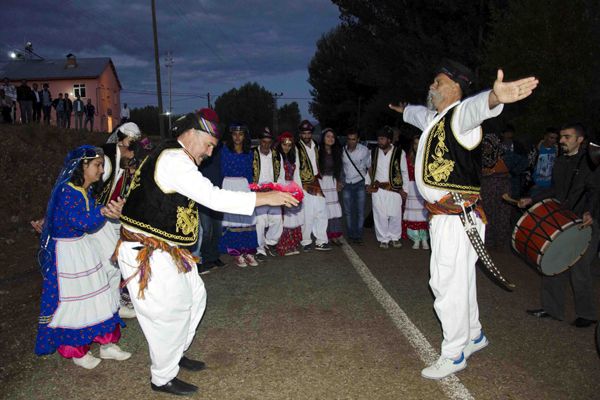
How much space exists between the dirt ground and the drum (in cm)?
71

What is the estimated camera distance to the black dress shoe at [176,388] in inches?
141

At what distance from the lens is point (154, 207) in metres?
3.41

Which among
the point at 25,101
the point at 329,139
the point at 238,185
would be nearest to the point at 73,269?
the point at 238,185

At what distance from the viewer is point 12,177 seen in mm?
13531

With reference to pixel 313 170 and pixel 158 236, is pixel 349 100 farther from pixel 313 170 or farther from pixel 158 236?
pixel 158 236

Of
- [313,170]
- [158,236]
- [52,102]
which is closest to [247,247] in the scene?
[313,170]

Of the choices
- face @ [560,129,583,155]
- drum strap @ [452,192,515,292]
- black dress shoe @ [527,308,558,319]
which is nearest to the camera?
drum strap @ [452,192,515,292]

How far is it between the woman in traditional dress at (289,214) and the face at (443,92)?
14.3ft

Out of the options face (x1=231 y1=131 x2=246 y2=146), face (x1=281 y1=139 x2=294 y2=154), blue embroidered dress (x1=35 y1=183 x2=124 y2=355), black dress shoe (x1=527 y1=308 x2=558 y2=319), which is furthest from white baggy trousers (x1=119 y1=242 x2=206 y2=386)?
face (x1=281 y1=139 x2=294 y2=154)

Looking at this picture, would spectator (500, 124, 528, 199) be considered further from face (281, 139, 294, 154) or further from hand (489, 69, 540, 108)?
hand (489, 69, 540, 108)

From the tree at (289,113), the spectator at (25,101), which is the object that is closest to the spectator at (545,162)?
the spectator at (25,101)

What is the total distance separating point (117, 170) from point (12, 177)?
1049 centimetres

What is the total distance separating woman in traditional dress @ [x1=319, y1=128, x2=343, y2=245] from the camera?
336 inches

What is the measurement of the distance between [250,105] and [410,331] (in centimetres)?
8663
